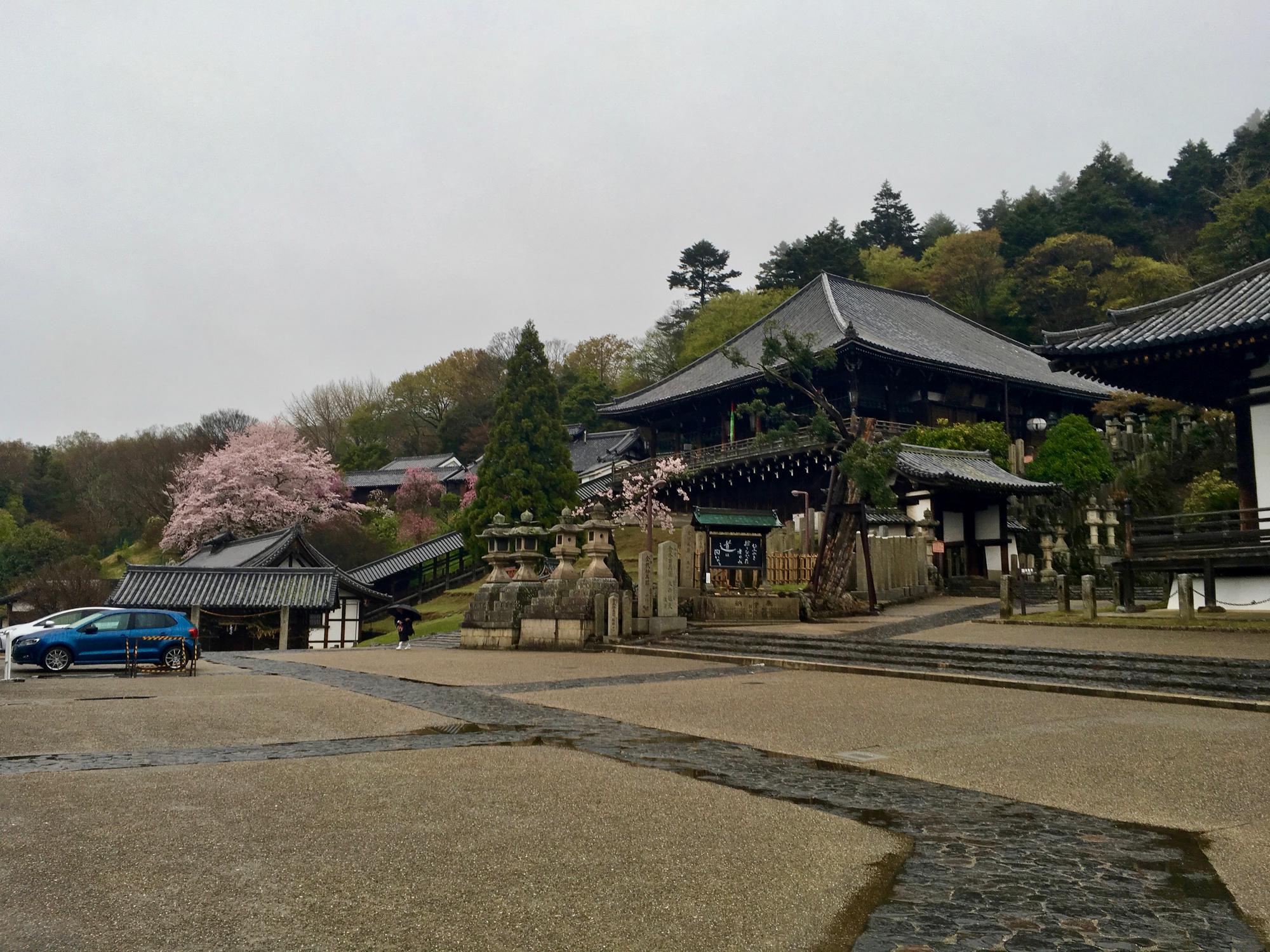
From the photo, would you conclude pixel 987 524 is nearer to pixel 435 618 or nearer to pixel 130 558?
pixel 435 618

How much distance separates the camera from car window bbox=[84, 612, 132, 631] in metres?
17.0

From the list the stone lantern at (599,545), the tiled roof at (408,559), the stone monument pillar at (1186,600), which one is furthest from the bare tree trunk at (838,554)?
the tiled roof at (408,559)

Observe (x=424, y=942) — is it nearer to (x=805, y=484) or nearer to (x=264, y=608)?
(x=264, y=608)

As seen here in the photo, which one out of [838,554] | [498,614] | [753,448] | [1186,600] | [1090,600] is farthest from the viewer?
[753,448]

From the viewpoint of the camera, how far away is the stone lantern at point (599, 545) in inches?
737

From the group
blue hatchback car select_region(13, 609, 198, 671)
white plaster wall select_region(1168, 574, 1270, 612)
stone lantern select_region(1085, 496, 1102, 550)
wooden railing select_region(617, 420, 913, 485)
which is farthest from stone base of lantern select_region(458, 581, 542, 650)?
stone lantern select_region(1085, 496, 1102, 550)

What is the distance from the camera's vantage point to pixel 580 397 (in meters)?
64.9

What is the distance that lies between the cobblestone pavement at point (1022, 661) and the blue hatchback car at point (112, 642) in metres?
8.90

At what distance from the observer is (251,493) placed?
46969 mm

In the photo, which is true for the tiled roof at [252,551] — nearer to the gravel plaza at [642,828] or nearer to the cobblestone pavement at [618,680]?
the cobblestone pavement at [618,680]

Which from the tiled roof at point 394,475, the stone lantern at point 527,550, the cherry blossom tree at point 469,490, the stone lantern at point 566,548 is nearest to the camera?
the stone lantern at point 566,548

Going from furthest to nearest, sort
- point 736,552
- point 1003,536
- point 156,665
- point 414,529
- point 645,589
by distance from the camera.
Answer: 1. point 414,529
2. point 1003,536
3. point 736,552
4. point 645,589
5. point 156,665

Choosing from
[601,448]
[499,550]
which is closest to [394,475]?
[601,448]

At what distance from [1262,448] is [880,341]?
23.8 metres
